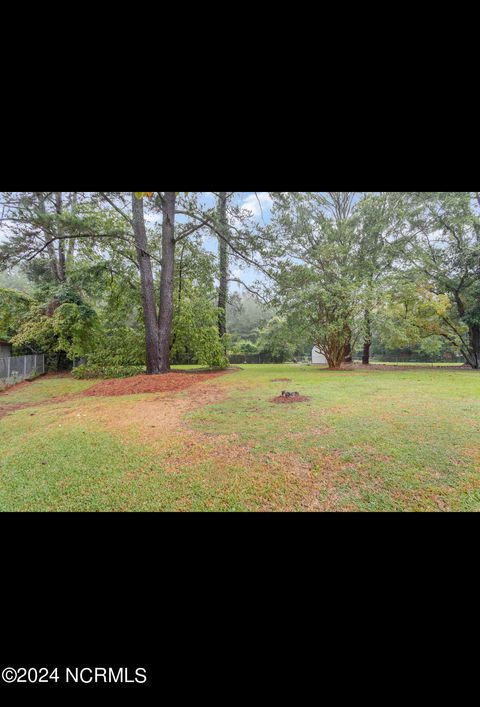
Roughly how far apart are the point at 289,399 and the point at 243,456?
88.1 inches

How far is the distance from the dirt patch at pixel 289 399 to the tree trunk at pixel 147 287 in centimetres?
416

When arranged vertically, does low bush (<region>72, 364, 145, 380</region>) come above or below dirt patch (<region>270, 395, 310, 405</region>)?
above

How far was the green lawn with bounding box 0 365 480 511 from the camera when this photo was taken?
174 cm

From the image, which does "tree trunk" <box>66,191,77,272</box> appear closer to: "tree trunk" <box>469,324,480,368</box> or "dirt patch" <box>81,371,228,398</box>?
"dirt patch" <box>81,371,228,398</box>

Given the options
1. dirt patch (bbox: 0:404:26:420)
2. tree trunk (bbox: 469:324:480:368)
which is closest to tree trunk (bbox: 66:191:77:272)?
dirt patch (bbox: 0:404:26:420)

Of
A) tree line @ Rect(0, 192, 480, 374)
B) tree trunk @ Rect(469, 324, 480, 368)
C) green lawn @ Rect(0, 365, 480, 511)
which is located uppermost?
tree line @ Rect(0, 192, 480, 374)

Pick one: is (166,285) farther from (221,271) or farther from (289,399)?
(289,399)

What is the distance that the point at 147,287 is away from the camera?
7.21m

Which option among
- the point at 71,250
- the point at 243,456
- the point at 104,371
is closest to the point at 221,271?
the point at 71,250

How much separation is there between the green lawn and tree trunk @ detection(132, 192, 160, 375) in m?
3.02
